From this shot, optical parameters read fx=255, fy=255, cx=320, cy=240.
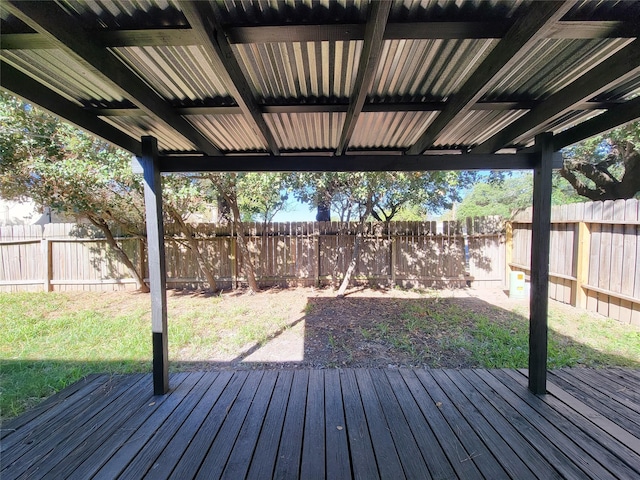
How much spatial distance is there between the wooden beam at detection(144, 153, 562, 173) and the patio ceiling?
0.04 m

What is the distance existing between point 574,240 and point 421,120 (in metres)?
4.38

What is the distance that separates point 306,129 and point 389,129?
673 mm

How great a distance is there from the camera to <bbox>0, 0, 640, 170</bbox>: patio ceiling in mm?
1038

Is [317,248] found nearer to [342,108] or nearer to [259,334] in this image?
[259,334]

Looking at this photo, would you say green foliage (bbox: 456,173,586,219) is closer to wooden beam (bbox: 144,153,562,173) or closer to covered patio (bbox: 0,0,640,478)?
wooden beam (bbox: 144,153,562,173)

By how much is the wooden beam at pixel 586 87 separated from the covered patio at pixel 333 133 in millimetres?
10

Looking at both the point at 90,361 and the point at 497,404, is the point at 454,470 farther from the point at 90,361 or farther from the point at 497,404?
the point at 90,361

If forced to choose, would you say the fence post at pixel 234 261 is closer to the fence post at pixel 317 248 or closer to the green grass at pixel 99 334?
the green grass at pixel 99 334

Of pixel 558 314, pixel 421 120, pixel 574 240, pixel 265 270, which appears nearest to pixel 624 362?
pixel 558 314

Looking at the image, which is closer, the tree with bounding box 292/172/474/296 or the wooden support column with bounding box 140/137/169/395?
the wooden support column with bounding box 140/137/169/395

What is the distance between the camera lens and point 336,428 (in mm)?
1657

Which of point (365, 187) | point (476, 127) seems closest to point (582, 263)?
point (365, 187)

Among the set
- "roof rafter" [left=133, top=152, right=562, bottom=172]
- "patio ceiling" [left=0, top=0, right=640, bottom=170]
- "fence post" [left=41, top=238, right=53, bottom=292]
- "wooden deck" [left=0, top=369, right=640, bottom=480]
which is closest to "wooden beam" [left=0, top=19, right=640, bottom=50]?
"patio ceiling" [left=0, top=0, right=640, bottom=170]

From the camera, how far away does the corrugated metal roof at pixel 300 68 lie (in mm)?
1217
